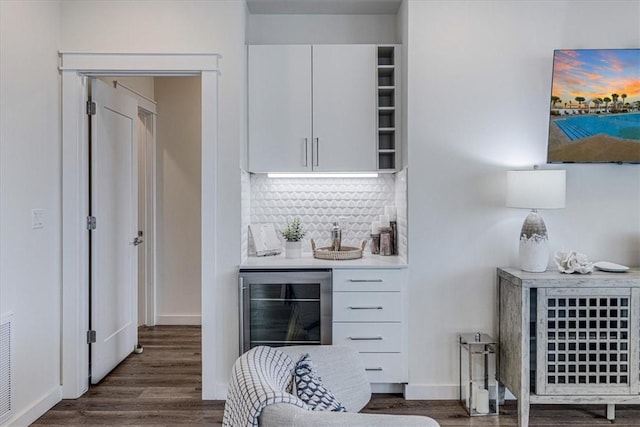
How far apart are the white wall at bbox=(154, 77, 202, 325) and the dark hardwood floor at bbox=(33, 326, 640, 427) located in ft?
4.74

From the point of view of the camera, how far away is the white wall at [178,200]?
5.10 metres

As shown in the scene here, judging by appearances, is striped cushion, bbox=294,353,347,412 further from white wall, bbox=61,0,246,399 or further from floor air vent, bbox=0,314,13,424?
floor air vent, bbox=0,314,13,424

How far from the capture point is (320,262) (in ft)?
10.8

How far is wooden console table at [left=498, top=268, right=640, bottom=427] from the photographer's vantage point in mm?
2783

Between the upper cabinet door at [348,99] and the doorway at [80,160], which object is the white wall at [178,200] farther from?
the upper cabinet door at [348,99]

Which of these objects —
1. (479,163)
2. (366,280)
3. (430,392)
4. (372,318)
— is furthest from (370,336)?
(479,163)

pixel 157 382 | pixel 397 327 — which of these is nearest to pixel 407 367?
pixel 397 327

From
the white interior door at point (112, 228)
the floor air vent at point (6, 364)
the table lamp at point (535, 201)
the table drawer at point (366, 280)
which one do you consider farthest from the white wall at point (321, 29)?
the floor air vent at point (6, 364)

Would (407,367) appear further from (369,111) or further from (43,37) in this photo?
(43,37)

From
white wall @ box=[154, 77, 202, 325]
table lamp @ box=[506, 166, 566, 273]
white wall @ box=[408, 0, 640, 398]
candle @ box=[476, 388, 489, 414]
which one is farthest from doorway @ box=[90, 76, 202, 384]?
table lamp @ box=[506, 166, 566, 273]

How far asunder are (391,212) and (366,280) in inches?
29.4

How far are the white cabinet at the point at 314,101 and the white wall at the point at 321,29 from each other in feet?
1.03

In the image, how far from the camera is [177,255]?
16.8 feet

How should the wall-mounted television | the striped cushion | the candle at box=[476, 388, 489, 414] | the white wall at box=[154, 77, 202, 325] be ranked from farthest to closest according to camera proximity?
the white wall at box=[154, 77, 202, 325] < the wall-mounted television < the candle at box=[476, 388, 489, 414] < the striped cushion
